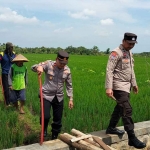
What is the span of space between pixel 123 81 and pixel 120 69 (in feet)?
0.56

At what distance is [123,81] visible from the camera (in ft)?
13.2

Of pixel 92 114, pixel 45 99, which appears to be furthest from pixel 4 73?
pixel 45 99

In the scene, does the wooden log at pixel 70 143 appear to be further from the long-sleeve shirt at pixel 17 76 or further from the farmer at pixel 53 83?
the long-sleeve shirt at pixel 17 76

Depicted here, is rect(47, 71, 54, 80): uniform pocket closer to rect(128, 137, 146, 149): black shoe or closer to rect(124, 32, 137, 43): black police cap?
rect(124, 32, 137, 43): black police cap

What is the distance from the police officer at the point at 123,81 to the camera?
3.88 m

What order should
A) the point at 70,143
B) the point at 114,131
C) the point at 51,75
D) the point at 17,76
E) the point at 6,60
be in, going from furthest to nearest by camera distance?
the point at 6,60 < the point at 17,76 < the point at 114,131 < the point at 51,75 < the point at 70,143

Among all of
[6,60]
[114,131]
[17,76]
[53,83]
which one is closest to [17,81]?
[17,76]

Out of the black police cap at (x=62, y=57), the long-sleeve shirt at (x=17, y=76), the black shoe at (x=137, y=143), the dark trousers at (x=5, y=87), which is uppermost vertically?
the black police cap at (x=62, y=57)

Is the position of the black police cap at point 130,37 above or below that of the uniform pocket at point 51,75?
above

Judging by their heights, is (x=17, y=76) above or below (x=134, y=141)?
above

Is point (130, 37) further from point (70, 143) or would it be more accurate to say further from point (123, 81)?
point (70, 143)

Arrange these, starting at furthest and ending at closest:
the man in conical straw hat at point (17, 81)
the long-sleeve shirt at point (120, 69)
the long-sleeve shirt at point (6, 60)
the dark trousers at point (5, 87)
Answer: the dark trousers at point (5, 87), the long-sleeve shirt at point (6, 60), the man in conical straw hat at point (17, 81), the long-sleeve shirt at point (120, 69)

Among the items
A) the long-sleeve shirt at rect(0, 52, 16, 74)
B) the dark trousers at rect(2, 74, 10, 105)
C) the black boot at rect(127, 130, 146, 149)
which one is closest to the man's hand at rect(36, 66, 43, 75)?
the black boot at rect(127, 130, 146, 149)

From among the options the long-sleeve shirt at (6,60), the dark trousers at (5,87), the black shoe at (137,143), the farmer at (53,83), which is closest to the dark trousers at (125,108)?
the black shoe at (137,143)
